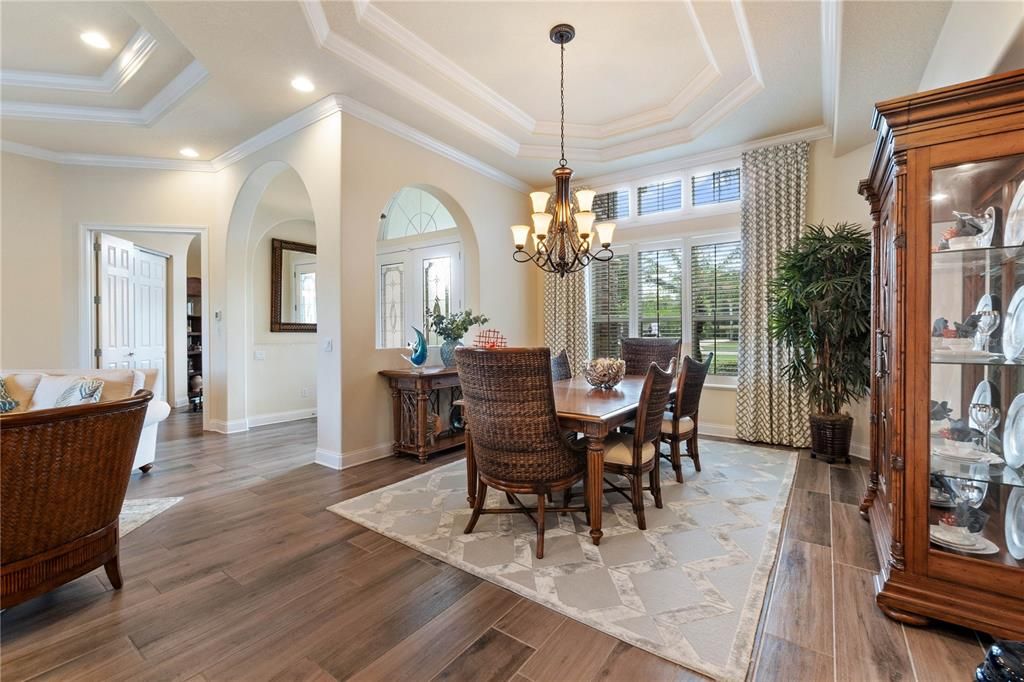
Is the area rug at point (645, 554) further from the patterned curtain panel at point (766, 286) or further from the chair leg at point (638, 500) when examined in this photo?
the patterned curtain panel at point (766, 286)

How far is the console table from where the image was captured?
3.83m

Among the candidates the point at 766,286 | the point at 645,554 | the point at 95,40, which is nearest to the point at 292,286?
the point at 95,40

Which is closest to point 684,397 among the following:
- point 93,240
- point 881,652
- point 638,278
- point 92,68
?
point 881,652

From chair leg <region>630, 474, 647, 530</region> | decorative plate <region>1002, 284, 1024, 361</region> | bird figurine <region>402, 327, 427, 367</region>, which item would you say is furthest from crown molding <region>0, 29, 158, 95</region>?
decorative plate <region>1002, 284, 1024, 361</region>

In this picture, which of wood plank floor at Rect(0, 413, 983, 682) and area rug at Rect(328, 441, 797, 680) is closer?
wood plank floor at Rect(0, 413, 983, 682)

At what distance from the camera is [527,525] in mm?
2549

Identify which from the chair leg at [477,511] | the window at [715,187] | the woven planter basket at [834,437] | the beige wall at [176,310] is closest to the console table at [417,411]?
the chair leg at [477,511]

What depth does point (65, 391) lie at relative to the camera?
2.99m

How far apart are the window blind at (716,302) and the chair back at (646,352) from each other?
832 mm

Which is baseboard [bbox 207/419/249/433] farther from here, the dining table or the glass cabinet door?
the glass cabinet door

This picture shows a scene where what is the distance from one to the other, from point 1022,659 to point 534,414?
1.66 metres

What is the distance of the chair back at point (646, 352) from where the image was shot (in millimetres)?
4043

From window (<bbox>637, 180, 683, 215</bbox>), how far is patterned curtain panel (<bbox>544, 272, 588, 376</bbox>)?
1.11m

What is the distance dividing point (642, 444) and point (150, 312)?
6.86 metres
